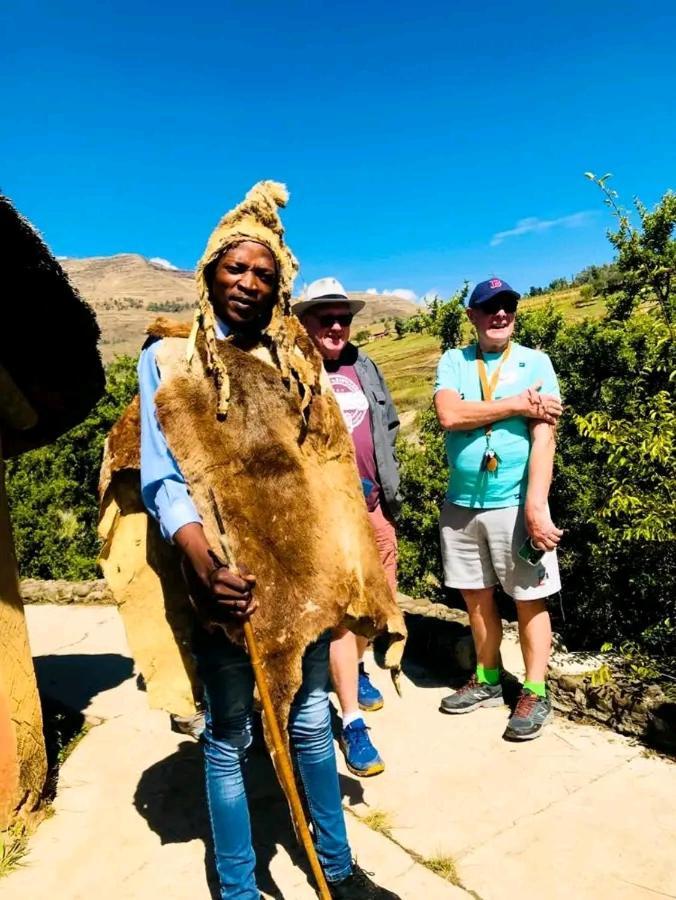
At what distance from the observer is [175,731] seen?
3.99 meters

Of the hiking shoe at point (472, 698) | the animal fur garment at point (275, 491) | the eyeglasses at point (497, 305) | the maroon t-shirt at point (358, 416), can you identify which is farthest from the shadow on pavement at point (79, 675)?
the eyeglasses at point (497, 305)

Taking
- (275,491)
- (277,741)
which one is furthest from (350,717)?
(275,491)

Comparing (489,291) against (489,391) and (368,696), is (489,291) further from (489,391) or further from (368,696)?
(368,696)

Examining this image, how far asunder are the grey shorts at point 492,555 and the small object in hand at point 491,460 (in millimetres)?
235

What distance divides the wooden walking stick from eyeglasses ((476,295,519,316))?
199cm

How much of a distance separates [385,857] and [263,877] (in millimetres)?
488

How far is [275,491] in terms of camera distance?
228 centimetres

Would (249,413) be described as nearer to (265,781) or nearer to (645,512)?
(265,781)

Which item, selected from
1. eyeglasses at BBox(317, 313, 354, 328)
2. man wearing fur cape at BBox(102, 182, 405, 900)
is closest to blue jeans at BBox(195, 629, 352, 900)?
man wearing fur cape at BBox(102, 182, 405, 900)

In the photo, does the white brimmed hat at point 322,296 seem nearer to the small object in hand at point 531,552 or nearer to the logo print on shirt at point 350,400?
the logo print on shirt at point 350,400

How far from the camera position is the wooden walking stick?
2.07 m

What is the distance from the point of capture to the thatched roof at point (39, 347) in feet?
9.34

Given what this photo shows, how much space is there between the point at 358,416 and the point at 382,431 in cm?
18

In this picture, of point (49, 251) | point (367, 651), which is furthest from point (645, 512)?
point (49, 251)
